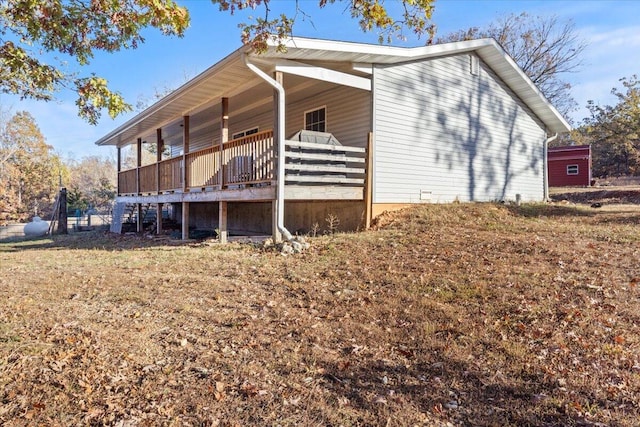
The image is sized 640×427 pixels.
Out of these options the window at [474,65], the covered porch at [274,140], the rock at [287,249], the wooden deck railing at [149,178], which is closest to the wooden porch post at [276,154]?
the covered porch at [274,140]

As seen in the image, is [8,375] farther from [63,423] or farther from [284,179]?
[284,179]

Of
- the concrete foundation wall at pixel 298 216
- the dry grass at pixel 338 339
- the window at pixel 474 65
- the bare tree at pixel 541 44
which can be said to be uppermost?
the bare tree at pixel 541 44

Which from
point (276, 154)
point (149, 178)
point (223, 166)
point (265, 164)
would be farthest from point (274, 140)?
point (149, 178)

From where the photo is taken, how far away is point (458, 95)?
38.4 feet

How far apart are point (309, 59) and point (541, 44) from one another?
21842 millimetres

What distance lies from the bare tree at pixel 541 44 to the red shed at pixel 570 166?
10.7 feet

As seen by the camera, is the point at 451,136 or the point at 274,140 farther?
the point at 451,136

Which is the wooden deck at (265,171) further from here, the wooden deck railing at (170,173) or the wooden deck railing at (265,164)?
the wooden deck railing at (170,173)

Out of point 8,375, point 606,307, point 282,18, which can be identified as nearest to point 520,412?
point 606,307

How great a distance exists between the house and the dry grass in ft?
8.74

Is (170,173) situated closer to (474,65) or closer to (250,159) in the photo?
(250,159)

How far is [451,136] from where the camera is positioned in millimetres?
11484

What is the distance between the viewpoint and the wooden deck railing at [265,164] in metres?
8.27

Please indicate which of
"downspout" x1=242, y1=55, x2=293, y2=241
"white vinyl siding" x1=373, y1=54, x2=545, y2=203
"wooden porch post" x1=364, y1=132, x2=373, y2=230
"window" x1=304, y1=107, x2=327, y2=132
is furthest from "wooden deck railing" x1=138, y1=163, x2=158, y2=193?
"white vinyl siding" x1=373, y1=54, x2=545, y2=203
